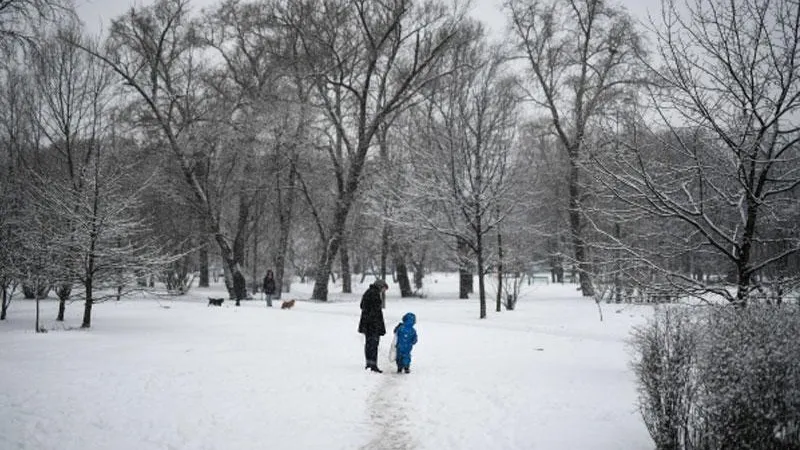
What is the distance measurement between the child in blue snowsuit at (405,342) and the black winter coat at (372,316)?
34 centimetres

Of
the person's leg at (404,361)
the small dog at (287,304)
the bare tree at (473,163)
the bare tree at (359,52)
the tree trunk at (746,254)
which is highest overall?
the bare tree at (359,52)

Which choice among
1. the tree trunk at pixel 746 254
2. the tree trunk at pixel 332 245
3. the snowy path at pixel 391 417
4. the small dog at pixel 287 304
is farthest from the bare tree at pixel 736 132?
the tree trunk at pixel 332 245

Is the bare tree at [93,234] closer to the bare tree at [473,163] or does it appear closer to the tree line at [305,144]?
the tree line at [305,144]

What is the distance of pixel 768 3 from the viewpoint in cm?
589

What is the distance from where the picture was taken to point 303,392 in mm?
7375

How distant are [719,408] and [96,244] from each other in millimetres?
13851

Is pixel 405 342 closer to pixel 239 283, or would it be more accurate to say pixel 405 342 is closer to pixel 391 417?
pixel 391 417

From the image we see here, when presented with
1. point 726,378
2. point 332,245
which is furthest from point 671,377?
point 332,245

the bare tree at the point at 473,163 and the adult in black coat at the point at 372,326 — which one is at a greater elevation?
the bare tree at the point at 473,163

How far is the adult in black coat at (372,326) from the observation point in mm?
9047

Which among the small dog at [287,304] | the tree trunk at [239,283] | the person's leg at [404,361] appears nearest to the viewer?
the person's leg at [404,361]

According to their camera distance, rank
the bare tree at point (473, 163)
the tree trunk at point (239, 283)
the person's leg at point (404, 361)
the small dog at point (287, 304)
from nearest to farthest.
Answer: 1. the person's leg at point (404, 361)
2. the bare tree at point (473, 163)
3. the small dog at point (287, 304)
4. the tree trunk at point (239, 283)

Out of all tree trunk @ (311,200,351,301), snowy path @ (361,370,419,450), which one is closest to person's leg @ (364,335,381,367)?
snowy path @ (361,370,419,450)

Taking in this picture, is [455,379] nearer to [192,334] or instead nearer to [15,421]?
[15,421]
